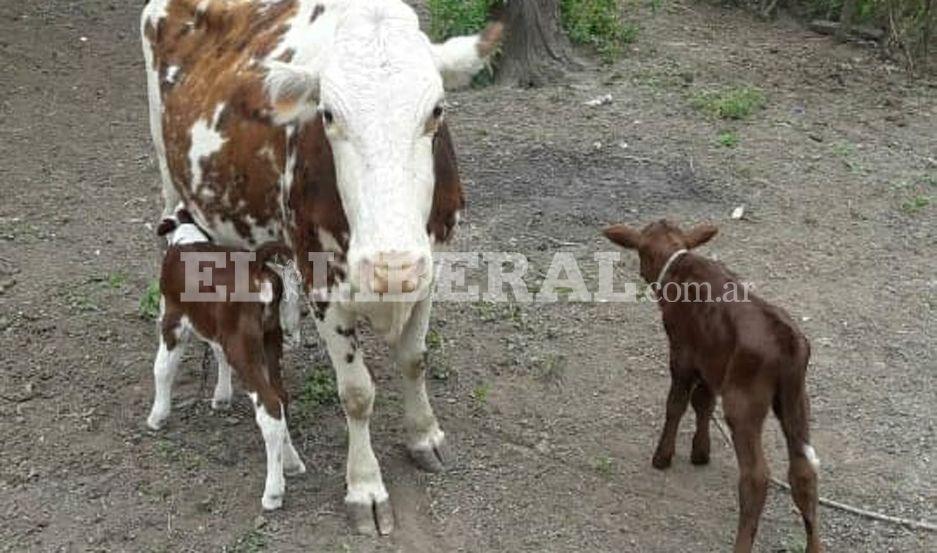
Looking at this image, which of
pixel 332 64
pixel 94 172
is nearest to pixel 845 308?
pixel 332 64

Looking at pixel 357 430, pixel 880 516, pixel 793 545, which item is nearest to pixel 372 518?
pixel 357 430

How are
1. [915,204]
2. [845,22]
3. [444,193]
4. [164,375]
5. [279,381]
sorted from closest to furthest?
[444,193] < [279,381] < [164,375] < [915,204] < [845,22]

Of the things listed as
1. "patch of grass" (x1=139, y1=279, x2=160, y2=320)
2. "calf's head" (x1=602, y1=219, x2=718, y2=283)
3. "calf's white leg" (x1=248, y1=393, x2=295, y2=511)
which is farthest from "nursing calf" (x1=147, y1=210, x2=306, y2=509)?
"calf's head" (x1=602, y1=219, x2=718, y2=283)

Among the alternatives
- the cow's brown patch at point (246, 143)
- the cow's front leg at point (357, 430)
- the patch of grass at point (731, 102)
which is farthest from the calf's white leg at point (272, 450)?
the patch of grass at point (731, 102)

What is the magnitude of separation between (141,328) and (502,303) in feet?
6.20

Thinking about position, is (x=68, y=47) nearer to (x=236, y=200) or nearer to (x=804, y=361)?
(x=236, y=200)

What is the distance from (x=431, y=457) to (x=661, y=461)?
96 centimetres

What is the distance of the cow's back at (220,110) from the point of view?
4504 mm

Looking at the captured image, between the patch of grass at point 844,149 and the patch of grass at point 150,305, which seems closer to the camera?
the patch of grass at point 150,305

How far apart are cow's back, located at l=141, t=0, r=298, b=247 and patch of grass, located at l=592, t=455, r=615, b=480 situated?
1.64 meters

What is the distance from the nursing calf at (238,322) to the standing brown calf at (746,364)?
5.13ft

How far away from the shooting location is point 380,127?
3.53 m

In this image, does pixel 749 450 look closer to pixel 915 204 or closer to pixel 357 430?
pixel 357 430

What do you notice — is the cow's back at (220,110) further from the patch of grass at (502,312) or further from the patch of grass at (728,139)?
the patch of grass at (728,139)
